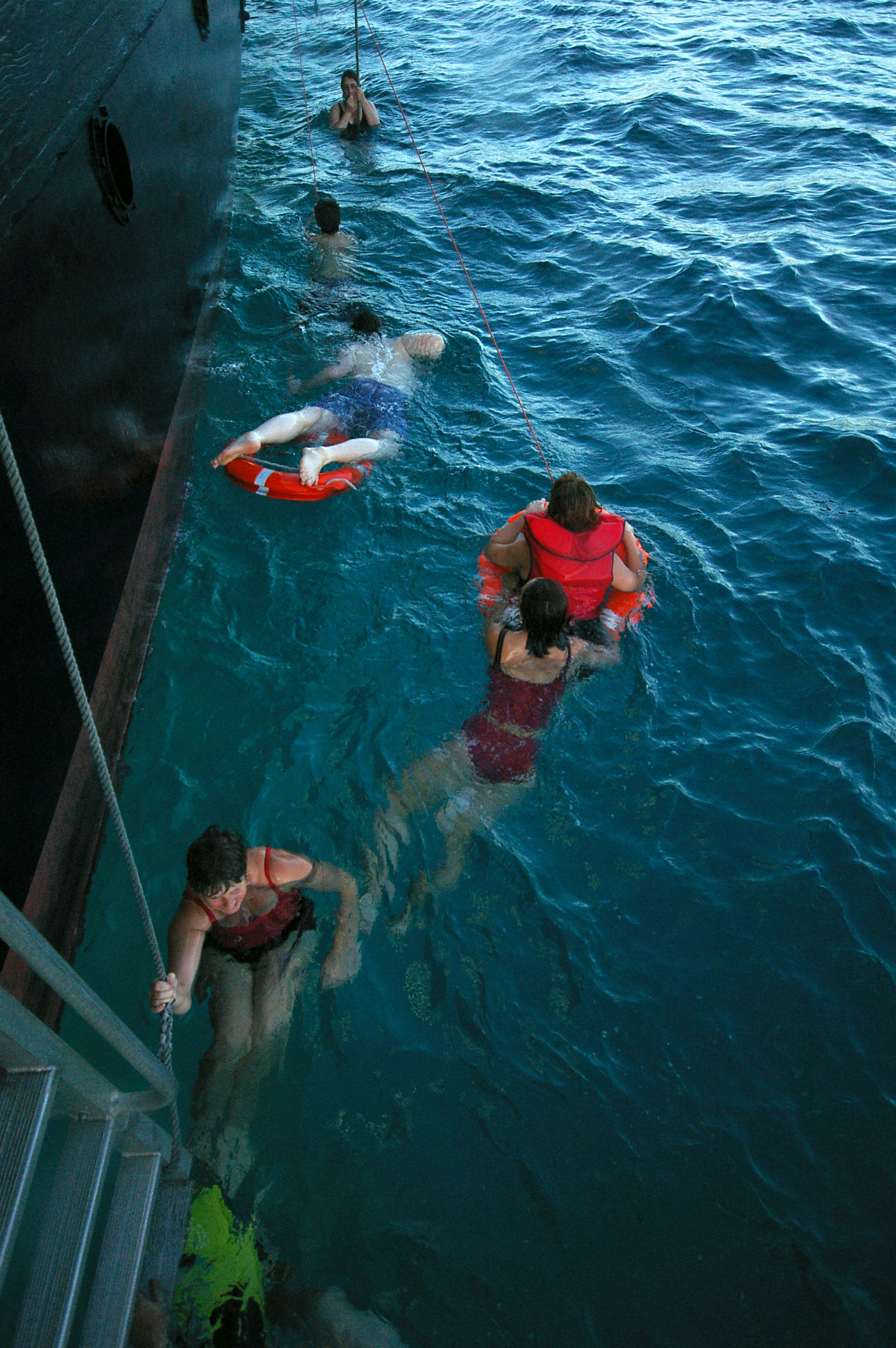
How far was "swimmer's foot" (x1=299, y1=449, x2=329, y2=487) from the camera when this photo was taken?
575 centimetres

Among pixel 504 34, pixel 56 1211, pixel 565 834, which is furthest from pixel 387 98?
pixel 56 1211

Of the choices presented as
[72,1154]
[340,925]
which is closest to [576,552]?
[340,925]

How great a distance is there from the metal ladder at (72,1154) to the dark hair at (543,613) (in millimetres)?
2480

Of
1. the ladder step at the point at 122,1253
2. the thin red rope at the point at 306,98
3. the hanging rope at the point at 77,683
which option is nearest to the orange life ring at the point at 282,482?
the hanging rope at the point at 77,683

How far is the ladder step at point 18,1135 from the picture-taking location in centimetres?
194

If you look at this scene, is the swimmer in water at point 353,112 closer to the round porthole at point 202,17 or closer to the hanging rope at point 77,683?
the round porthole at point 202,17

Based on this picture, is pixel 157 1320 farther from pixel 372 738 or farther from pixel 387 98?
pixel 387 98

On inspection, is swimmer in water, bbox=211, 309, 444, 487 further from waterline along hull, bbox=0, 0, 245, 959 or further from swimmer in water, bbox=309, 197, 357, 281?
swimmer in water, bbox=309, 197, 357, 281

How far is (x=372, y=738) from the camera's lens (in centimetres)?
466

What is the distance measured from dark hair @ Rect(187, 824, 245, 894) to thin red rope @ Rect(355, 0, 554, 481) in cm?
435

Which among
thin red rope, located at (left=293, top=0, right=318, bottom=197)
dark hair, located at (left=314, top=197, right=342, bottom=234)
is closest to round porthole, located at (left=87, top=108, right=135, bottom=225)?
dark hair, located at (left=314, top=197, right=342, bottom=234)

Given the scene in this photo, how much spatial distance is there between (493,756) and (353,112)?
1154 centimetres

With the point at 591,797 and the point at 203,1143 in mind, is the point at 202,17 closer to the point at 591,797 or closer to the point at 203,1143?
the point at 591,797

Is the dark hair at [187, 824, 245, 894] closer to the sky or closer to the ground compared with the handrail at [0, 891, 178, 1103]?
closer to the ground
